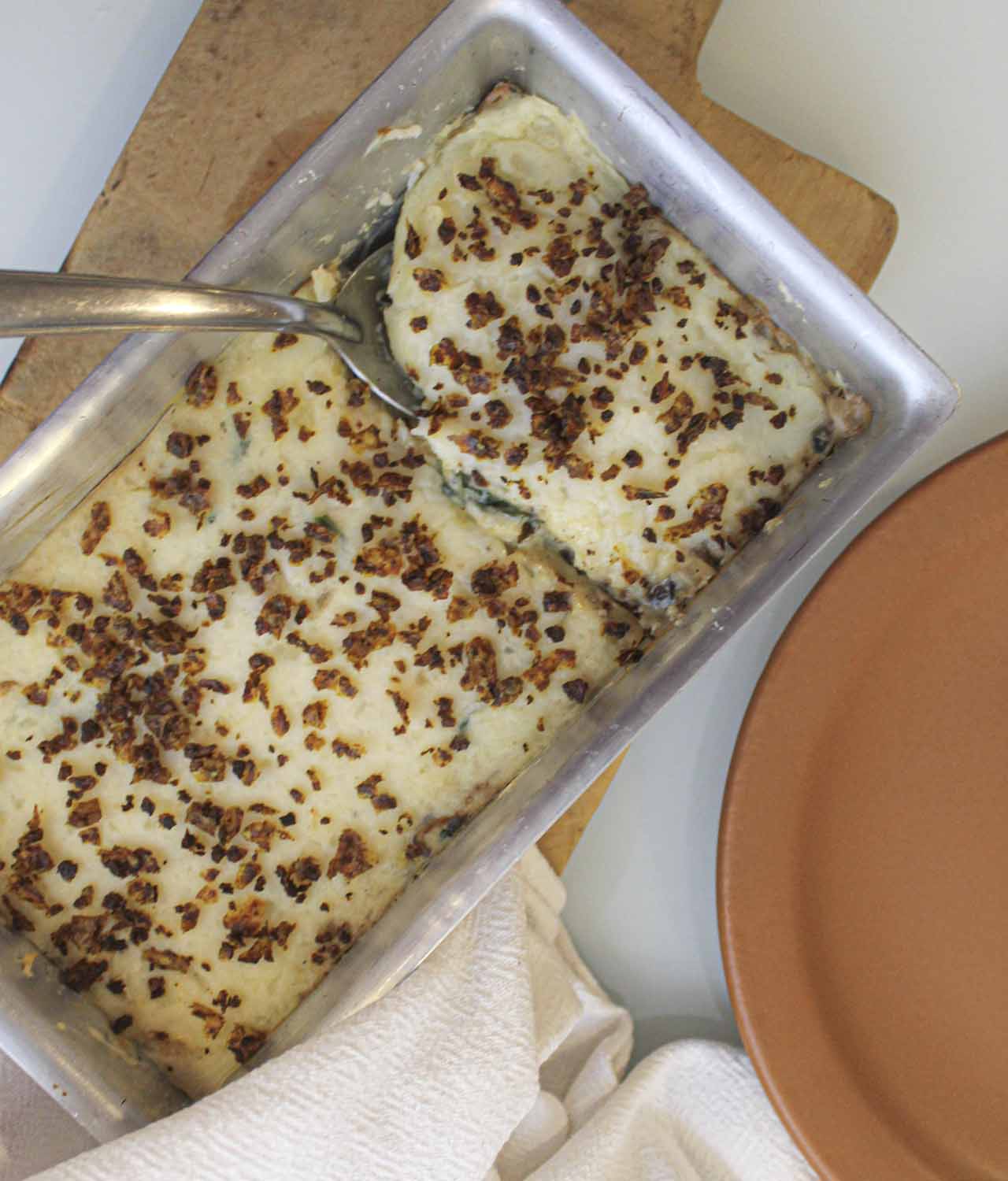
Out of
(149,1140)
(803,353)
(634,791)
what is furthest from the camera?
(634,791)

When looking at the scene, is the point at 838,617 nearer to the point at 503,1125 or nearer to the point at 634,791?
the point at 634,791

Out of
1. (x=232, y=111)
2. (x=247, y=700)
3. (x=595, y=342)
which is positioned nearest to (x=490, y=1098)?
(x=247, y=700)

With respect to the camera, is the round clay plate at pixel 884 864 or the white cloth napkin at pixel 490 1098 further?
the round clay plate at pixel 884 864

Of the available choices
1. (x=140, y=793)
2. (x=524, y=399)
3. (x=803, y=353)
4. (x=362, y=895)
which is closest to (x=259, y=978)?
(x=362, y=895)

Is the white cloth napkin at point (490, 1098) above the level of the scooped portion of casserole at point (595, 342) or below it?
below

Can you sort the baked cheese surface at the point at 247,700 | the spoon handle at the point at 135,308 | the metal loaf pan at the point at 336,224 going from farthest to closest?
the baked cheese surface at the point at 247,700
the metal loaf pan at the point at 336,224
the spoon handle at the point at 135,308

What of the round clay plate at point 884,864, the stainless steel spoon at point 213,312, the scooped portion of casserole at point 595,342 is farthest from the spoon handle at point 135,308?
the round clay plate at point 884,864

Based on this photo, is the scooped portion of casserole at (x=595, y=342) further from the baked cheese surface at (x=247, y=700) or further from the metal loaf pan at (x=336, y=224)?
the baked cheese surface at (x=247, y=700)

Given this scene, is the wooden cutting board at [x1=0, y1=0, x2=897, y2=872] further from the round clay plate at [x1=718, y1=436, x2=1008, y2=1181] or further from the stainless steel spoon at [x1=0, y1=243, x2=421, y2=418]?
the round clay plate at [x1=718, y1=436, x2=1008, y2=1181]
